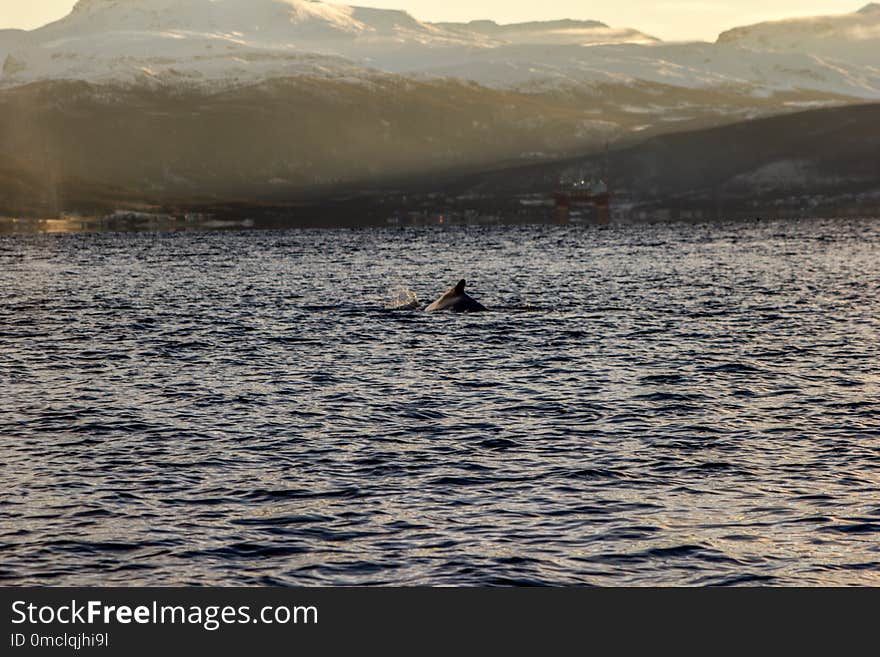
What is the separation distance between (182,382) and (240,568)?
26653mm

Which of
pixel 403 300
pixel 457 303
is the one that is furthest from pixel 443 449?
pixel 403 300

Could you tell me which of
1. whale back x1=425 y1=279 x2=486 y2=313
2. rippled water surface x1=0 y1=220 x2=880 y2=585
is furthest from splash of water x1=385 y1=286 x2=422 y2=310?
rippled water surface x1=0 y1=220 x2=880 y2=585

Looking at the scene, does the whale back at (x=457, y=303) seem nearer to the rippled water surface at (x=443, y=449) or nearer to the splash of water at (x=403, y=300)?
the splash of water at (x=403, y=300)

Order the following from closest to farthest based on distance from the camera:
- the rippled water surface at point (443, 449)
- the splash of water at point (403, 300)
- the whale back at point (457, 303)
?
1. the rippled water surface at point (443, 449)
2. the whale back at point (457, 303)
3. the splash of water at point (403, 300)

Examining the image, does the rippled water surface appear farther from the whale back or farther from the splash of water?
the splash of water

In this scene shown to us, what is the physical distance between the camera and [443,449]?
36.1 m

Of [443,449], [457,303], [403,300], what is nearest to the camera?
[443,449]

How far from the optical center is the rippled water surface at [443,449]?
2559 cm

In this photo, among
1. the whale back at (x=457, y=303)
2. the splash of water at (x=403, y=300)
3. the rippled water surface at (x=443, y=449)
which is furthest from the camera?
the splash of water at (x=403, y=300)

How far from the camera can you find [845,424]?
39.2 metres

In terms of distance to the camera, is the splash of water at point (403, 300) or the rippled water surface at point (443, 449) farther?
the splash of water at point (403, 300)

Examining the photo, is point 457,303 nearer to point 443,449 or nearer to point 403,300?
point 403,300

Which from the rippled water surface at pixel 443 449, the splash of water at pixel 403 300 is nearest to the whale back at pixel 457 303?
the splash of water at pixel 403 300

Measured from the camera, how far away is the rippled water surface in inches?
1008
